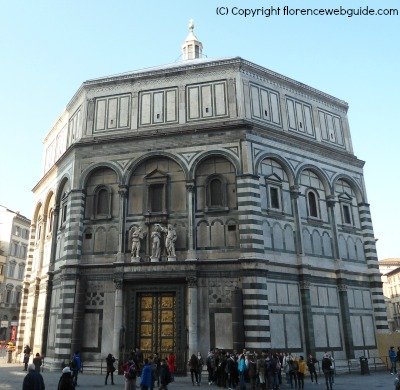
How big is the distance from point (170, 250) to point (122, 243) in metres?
2.46

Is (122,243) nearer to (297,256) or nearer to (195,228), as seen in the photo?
(195,228)

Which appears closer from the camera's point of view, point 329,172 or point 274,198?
point 274,198

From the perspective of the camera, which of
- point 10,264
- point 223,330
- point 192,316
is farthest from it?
point 10,264

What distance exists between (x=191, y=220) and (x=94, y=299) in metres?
5.86

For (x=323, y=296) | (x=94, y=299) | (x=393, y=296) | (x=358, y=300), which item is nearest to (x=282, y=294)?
(x=323, y=296)

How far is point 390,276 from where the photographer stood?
5803 centimetres

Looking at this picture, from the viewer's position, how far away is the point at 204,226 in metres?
19.5

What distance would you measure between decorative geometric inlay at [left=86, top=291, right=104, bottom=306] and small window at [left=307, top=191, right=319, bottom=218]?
37.3 ft


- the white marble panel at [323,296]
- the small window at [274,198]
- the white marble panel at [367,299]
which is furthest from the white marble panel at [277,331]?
the white marble panel at [367,299]

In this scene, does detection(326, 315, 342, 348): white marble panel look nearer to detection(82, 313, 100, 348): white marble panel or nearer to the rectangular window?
the rectangular window

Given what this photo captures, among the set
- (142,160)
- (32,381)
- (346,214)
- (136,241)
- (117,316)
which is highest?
(142,160)

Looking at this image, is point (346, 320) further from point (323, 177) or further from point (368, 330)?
point (323, 177)

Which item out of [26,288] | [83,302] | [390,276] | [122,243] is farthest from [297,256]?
[390,276]

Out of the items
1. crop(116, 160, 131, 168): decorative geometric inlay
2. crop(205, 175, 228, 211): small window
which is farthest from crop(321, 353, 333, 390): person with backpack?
crop(116, 160, 131, 168): decorative geometric inlay
